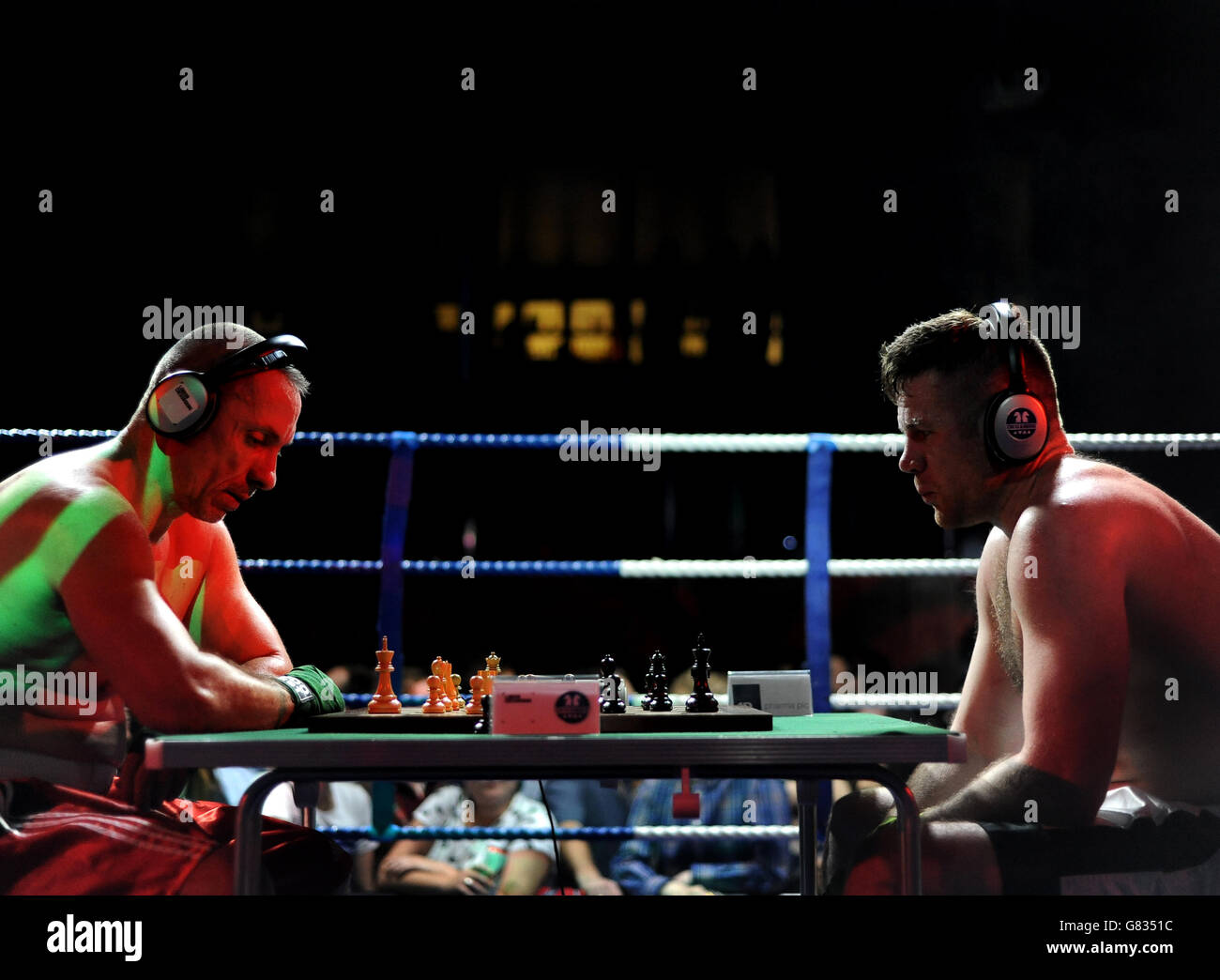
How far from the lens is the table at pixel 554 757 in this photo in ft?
4.71

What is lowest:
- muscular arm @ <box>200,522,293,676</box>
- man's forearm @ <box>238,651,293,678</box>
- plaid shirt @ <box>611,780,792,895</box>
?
plaid shirt @ <box>611,780,792,895</box>

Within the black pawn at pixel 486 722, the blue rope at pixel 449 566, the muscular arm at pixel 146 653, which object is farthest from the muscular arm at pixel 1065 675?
the blue rope at pixel 449 566

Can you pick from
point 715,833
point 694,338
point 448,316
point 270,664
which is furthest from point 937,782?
point 694,338

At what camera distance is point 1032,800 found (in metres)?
1.71

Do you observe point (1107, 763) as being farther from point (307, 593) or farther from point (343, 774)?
point (307, 593)

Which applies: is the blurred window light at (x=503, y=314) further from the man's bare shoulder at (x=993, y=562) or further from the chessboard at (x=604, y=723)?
the chessboard at (x=604, y=723)

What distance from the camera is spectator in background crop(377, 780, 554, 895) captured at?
10.9 feet

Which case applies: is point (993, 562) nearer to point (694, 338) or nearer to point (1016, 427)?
point (1016, 427)

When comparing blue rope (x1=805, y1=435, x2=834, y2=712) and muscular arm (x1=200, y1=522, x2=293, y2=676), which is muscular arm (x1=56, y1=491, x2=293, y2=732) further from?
blue rope (x1=805, y1=435, x2=834, y2=712)

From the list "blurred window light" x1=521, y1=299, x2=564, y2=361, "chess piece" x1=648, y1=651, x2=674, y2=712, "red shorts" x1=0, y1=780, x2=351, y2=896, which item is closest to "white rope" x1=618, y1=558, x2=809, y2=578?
"chess piece" x1=648, y1=651, x2=674, y2=712

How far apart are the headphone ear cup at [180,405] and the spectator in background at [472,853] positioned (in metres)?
1.70

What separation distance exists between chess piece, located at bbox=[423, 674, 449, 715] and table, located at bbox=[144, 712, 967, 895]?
0.92ft

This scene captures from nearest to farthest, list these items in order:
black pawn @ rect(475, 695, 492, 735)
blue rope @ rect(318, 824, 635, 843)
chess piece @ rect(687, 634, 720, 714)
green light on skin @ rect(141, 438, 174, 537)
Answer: black pawn @ rect(475, 695, 492, 735) → chess piece @ rect(687, 634, 720, 714) → green light on skin @ rect(141, 438, 174, 537) → blue rope @ rect(318, 824, 635, 843)

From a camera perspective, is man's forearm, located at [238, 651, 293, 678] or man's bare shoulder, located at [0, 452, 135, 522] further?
man's forearm, located at [238, 651, 293, 678]
